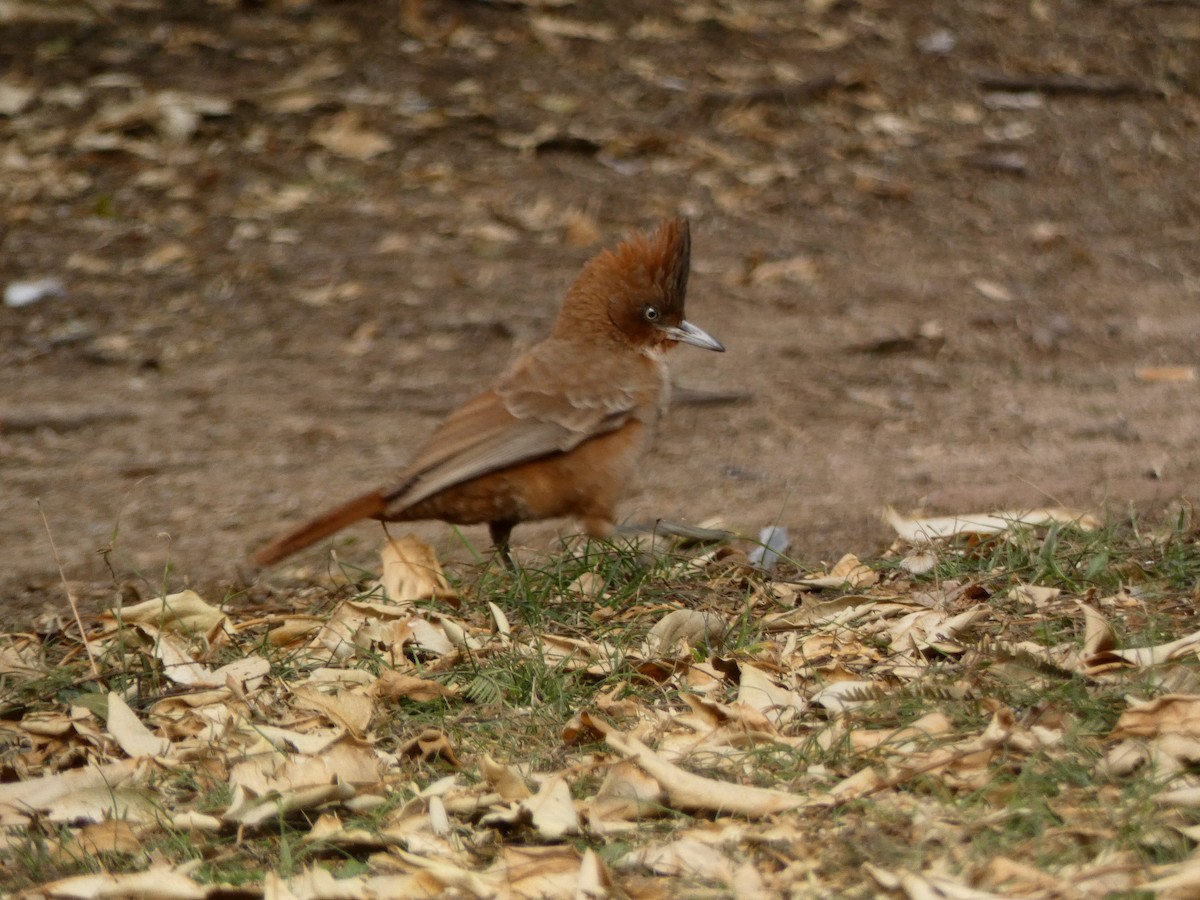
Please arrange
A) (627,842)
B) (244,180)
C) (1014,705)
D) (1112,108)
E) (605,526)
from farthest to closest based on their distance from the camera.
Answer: (1112,108)
(244,180)
(605,526)
(1014,705)
(627,842)

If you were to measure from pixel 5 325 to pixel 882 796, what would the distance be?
602cm

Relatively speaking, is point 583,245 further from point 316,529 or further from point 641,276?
point 316,529

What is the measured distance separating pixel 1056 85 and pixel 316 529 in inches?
271

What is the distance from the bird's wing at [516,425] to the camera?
4871 millimetres

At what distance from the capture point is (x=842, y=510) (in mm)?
5609

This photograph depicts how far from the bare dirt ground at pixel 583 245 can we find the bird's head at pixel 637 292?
79 cm

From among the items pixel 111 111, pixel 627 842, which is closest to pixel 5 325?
pixel 111 111

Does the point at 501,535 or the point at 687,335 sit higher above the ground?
the point at 687,335

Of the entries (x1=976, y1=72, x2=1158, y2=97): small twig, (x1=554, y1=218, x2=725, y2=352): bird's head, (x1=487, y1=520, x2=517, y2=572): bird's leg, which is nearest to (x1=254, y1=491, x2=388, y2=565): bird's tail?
(x1=487, y1=520, x2=517, y2=572): bird's leg

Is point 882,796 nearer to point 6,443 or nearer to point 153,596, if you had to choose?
point 153,596

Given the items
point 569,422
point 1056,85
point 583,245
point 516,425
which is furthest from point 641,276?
point 1056,85

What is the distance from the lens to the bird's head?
215 inches

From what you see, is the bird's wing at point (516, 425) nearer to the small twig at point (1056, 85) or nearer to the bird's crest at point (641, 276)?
the bird's crest at point (641, 276)

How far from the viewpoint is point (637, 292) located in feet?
18.0
